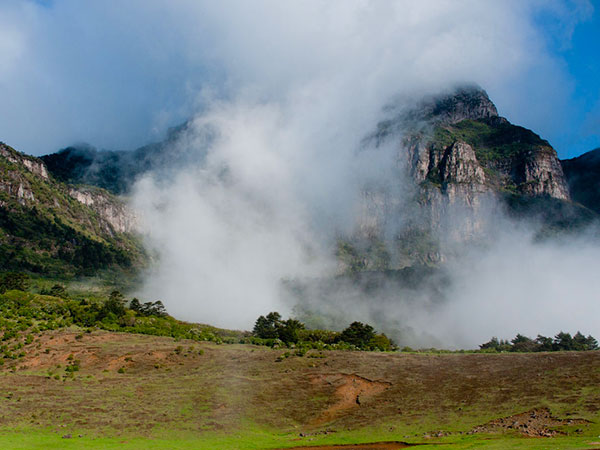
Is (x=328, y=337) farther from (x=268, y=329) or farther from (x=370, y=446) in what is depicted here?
(x=370, y=446)

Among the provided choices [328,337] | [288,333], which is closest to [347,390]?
[288,333]

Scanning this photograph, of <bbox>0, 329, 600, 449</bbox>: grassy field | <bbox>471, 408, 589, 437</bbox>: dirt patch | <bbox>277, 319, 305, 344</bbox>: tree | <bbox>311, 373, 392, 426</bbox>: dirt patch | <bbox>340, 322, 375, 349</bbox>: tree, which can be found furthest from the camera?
<bbox>340, 322, 375, 349</bbox>: tree

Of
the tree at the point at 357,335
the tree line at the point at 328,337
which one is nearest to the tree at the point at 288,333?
the tree line at the point at 328,337

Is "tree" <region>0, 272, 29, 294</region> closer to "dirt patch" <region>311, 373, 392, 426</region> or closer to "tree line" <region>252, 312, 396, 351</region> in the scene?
"tree line" <region>252, 312, 396, 351</region>

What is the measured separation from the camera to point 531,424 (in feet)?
107

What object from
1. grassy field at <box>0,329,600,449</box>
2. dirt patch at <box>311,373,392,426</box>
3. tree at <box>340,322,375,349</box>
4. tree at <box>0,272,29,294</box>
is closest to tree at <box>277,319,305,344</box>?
tree at <box>340,322,375,349</box>

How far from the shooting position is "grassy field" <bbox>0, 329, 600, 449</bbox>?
1341 inches

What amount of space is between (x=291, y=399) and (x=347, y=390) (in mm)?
5632

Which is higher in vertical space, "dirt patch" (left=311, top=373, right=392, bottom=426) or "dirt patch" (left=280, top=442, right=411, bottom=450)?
"dirt patch" (left=311, top=373, right=392, bottom=426)

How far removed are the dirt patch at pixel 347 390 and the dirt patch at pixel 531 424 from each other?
511 inches

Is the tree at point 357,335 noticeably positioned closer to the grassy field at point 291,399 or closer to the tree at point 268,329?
the tree at point 268,329

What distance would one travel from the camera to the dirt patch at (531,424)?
3119 cm

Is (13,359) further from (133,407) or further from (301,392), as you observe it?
(301,392)

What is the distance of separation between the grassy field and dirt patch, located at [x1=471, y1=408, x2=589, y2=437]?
0.26ft
